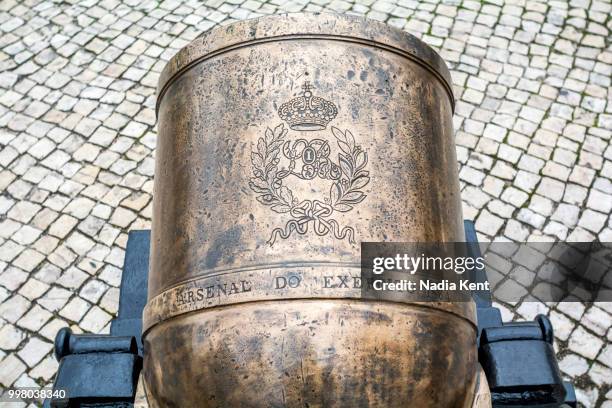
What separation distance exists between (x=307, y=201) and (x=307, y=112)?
1.19ft

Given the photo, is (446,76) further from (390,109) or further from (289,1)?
(289,1)

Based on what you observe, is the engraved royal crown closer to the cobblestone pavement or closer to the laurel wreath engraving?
the laurel wreath engraving

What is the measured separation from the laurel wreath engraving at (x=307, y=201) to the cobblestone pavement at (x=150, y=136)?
2.94 meters

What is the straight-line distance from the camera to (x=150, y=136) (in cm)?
564

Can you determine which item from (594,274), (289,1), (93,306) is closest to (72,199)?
(93,306)

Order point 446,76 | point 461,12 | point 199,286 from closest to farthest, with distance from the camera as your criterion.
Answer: point 199,286
point 446,76
point 461,12

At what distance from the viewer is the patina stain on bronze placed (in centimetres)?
187

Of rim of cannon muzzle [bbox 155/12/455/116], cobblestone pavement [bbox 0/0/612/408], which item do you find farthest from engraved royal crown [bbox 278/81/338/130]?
cobblestone pavement [bbox 0/0/612/408]

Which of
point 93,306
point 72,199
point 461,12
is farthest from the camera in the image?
point 461,12

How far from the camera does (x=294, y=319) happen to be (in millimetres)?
1868

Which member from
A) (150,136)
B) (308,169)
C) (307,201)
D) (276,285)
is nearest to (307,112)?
(308,169)

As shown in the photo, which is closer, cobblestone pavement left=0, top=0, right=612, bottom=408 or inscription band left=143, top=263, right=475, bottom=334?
inscription band left=143, top=263, right=475, bottom=334

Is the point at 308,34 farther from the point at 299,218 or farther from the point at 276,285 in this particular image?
the point at 276,285

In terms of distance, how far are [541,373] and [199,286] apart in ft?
5.67
